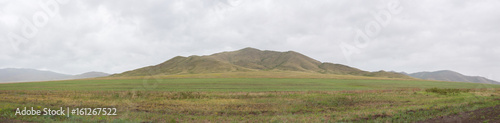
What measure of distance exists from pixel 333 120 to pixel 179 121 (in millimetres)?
10414

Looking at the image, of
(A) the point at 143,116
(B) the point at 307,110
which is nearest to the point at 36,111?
(A) the point at 143,116

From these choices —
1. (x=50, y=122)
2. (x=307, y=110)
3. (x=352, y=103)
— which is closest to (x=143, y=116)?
(x=50, y=122)

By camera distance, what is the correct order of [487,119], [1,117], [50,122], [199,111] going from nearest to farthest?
[487,119]
[50,122]
[1,117]
[199,111]

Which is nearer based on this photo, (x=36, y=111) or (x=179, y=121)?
(x=179, y=121)

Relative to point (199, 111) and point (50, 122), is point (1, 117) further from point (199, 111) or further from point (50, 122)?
point (199, 111)

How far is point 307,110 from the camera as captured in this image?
21.5m

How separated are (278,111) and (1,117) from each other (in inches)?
767

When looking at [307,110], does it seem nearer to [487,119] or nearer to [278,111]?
[278,111]

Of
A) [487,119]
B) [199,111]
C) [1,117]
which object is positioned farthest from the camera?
[199,111]

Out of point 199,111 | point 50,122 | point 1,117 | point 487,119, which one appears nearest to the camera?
point 487,119

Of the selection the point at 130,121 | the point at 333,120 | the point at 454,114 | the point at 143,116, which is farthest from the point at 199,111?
the point at 454,114

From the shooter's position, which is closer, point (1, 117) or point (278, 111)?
point (1, 117)

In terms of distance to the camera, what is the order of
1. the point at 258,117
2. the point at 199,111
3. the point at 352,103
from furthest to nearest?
the point at 352,103 < the point at 199,111 < the point at 258,117

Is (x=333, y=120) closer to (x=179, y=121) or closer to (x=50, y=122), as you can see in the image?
(x=179, y=121)
